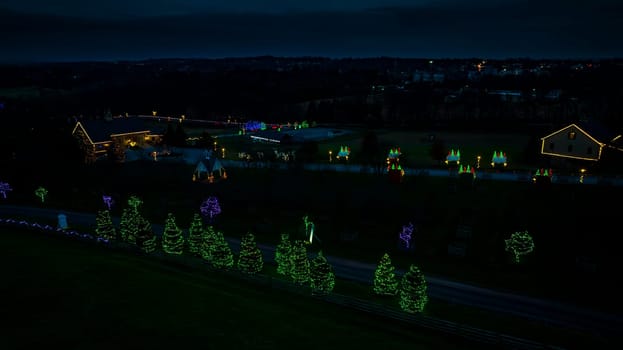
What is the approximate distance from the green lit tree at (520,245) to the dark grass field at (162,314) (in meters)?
14.5

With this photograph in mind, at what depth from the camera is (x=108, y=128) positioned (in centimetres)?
8075

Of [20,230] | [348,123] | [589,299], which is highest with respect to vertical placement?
[348,123]

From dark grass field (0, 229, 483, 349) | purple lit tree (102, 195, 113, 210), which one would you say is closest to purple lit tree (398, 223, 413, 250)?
dark grass field (0, 229, 483, 349)

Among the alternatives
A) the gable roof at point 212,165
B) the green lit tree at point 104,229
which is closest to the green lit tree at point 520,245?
the green lit tree at point 104,229

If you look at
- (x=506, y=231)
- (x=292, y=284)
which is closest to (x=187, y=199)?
(x=292, y=284)

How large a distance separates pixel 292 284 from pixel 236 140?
6713 cm

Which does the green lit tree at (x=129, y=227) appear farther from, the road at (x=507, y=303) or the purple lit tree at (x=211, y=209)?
the road at (x=507, y=303)

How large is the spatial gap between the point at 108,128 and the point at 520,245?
73.6 metres

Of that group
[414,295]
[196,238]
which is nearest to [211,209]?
[196,238]

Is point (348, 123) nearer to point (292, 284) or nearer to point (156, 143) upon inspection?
point (156, 143)

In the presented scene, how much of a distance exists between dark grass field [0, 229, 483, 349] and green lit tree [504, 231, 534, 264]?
47.6 feet

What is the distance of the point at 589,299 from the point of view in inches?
1087

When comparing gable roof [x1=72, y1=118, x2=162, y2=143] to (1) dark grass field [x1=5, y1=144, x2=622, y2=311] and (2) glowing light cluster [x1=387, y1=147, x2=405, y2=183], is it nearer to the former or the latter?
(1) dark grass field [x1=5, y1=144, x2=622, y2=311]

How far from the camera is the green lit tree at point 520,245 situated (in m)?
32.9
